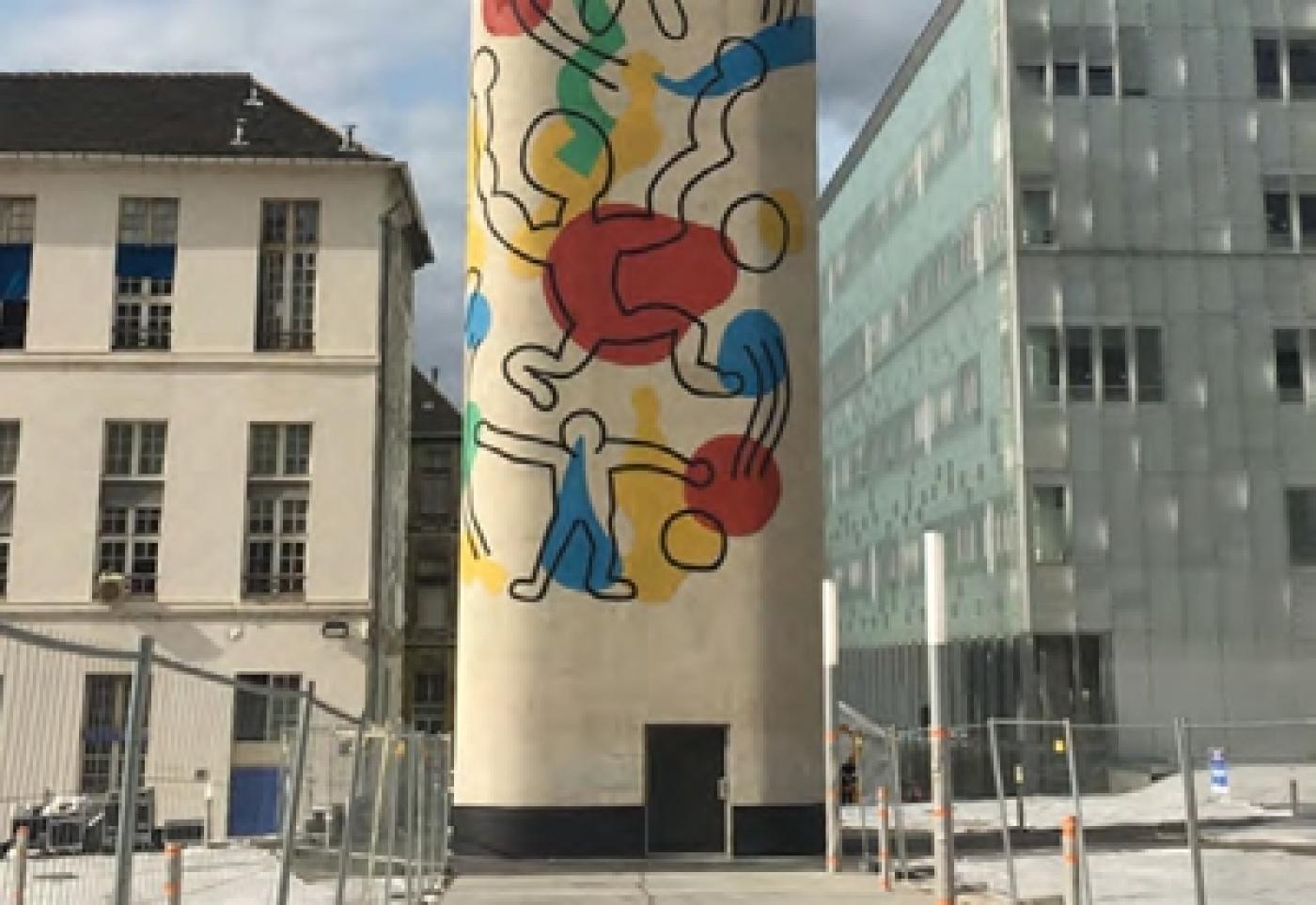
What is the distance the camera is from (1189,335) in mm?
49781

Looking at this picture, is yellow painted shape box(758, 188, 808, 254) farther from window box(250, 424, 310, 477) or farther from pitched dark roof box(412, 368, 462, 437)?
pitched dark roof box(412, 368, 462, 437)

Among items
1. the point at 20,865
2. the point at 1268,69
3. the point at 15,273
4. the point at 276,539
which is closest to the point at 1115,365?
the point at 1268,69

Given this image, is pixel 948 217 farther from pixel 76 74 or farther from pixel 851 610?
pixel 76 74

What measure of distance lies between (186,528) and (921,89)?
1368 inches

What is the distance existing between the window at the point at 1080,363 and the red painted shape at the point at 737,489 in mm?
24723

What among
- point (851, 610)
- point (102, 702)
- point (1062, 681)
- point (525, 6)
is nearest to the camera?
point (102, 702)

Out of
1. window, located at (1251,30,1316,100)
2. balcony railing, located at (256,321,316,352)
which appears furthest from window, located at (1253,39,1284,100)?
balcony railing, located at (256,321,316,352)

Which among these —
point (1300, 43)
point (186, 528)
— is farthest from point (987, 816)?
point (1300, 43)

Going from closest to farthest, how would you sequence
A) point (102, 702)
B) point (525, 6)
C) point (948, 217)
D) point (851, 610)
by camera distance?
point (102, 702)
point (525, 6)
point (948, 217)
point (851, 610)

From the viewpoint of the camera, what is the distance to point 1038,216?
50.7 m

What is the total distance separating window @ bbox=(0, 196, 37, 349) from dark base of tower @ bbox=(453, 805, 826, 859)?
80.3 ft

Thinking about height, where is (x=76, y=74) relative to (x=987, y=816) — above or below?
above

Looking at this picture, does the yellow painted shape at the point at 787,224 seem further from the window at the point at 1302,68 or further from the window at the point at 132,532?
the window at the point at 1302,68

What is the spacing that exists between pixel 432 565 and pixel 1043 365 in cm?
3738
